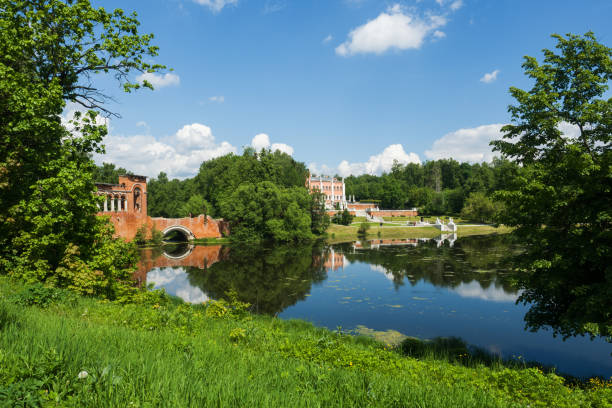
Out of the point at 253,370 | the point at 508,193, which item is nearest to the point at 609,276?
the point at 508,193

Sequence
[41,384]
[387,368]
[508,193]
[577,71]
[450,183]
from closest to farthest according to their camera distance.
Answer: [41,384]
[387,368]
[508,193]
[577,71]
[450,183]

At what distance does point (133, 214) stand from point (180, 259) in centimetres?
1166

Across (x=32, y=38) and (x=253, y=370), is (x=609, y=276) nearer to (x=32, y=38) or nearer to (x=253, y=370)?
(x=253, y=370)

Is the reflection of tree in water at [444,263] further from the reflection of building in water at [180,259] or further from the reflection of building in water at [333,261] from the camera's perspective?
the reflection of building in water at [180,259]

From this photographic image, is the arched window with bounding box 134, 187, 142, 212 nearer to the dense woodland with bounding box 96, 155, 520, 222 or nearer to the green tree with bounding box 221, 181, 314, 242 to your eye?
the dense woodland with bounding box 96, 155, 520, 222

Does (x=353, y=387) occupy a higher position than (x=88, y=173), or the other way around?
(x=88, y=173)

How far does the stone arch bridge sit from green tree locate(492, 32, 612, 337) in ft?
138

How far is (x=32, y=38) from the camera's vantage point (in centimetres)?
1048

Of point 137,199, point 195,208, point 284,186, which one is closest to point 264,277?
point 137,199

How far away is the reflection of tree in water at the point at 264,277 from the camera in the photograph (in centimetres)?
2186

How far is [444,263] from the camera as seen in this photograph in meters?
32.1

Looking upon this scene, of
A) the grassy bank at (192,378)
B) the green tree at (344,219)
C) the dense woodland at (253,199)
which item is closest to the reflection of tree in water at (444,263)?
the dense woodland at (253,199)

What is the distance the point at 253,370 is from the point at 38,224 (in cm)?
917

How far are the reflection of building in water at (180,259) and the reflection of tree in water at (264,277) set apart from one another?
5.52ft
